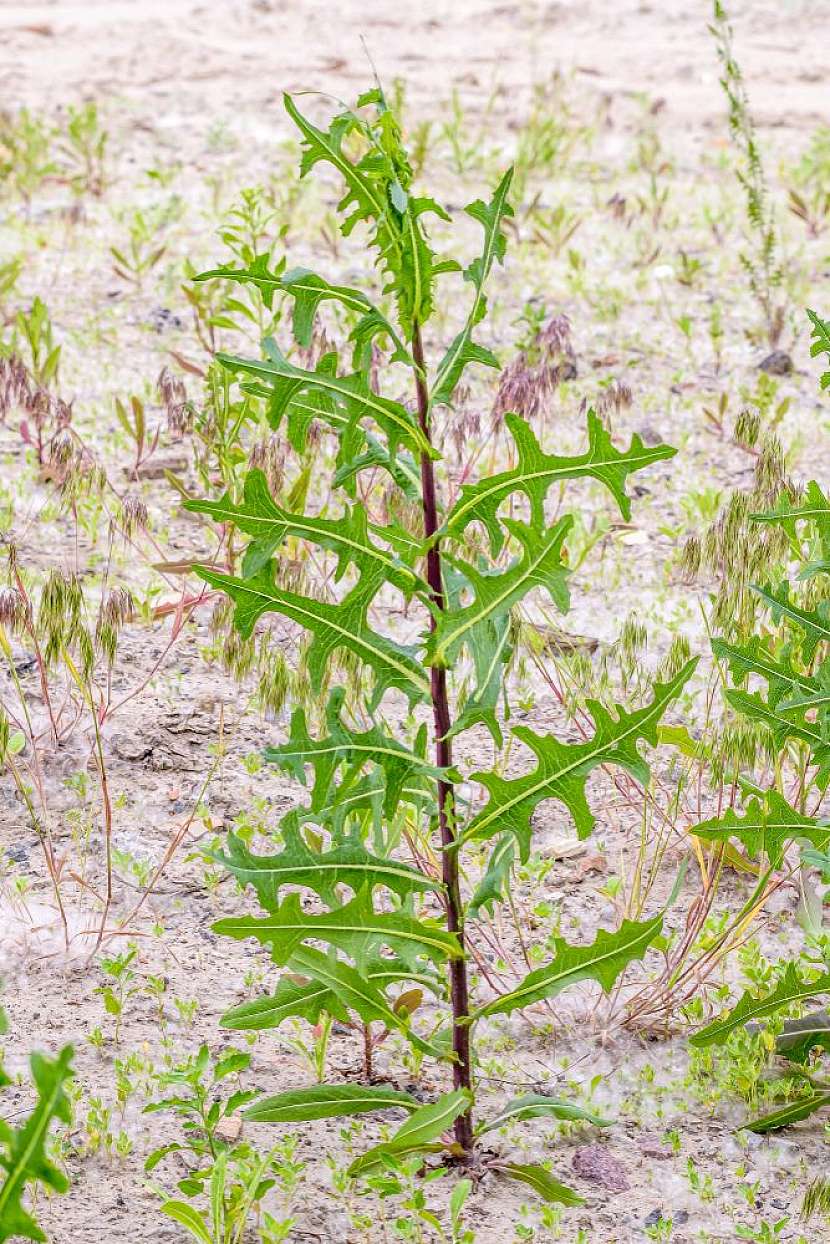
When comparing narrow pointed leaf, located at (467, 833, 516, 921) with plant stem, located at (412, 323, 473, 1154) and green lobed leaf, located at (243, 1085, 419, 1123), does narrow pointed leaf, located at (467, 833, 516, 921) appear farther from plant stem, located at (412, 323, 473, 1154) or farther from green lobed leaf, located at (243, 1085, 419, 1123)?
green lobed leaf, located at (243, 1085, 419, 1123)

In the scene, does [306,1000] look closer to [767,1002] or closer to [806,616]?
[767,1002]

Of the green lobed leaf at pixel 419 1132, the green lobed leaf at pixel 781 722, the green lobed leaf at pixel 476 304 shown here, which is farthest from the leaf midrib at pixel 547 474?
the green lobed leaf at pixel 419 1132

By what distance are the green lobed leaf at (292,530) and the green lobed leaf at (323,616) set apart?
0.02m

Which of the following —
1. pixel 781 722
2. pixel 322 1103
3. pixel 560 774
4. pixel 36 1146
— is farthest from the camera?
pixel 781 722

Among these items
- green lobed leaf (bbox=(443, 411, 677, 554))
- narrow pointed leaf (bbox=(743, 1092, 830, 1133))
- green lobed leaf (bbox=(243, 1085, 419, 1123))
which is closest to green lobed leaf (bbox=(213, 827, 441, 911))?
green lobed leaf (bbox=(243, 1085, 419, 1123))

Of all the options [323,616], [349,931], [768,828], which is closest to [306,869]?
[349,931]

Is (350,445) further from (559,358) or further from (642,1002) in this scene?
(559,358)

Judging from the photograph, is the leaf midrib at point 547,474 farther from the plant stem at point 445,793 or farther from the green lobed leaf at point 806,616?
the green lobed leaf at point 806,616

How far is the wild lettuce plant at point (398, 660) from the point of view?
191 cm

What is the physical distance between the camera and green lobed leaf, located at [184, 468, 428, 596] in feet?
6.30

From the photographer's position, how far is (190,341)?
16.6 ft

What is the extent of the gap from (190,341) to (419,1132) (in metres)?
3.54

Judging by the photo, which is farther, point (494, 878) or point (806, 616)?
point (806, 616)

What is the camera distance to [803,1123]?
231 cm
